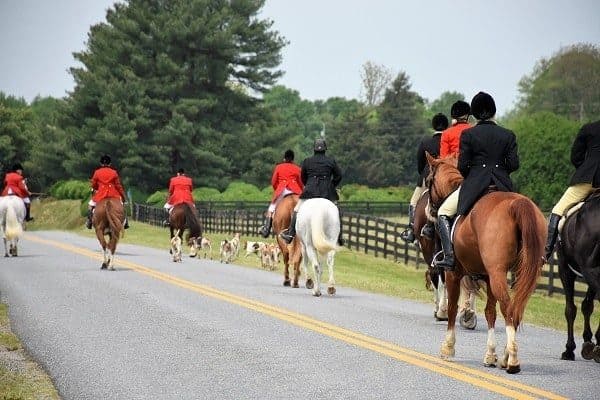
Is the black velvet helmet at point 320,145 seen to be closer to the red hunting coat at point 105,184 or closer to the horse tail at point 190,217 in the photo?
the red hunting coat at point 105,184

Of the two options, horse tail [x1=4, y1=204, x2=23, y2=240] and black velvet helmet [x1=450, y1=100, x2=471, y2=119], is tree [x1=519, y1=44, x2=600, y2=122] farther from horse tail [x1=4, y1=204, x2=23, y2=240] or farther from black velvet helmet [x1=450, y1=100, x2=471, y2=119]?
black velvet helmet [x1=450, y1=100, x2=471, y2=119]

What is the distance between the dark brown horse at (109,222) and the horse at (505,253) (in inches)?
619

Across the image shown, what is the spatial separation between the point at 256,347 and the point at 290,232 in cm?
910

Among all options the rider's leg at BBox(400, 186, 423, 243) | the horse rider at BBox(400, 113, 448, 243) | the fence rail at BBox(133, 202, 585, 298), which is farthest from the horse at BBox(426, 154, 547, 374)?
the fence rail at BBox(133, 202, 585, 298)

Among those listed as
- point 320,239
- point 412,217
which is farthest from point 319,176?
point 412,217

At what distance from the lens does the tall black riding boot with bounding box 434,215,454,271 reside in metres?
11.8

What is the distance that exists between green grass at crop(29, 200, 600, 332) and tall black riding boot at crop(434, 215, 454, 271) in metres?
4.63

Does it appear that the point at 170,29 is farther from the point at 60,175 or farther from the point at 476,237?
the point at 476,237

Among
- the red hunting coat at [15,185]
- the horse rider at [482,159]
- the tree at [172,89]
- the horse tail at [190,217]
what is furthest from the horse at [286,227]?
the tree at [172,89]

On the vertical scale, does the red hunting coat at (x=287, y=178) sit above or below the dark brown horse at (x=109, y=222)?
above

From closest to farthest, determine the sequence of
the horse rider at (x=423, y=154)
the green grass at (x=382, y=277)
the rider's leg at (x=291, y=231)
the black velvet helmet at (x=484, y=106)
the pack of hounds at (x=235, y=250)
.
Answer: the black velvet helmet at (x=484, y=106) → the horse rider at (x=423, y=154) → the green grass at (x=382, y=277) → the rider's leg at (x=291, y=231) → the pack of hounds at (x=235, y=250)

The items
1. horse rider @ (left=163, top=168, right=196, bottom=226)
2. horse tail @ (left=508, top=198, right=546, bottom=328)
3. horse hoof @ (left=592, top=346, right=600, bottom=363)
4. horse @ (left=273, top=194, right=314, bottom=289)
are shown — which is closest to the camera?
horse tail @ (left=508, top=198, right=546, bottom=328)

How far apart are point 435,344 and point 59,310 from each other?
21.0ft

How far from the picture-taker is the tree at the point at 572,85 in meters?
113
